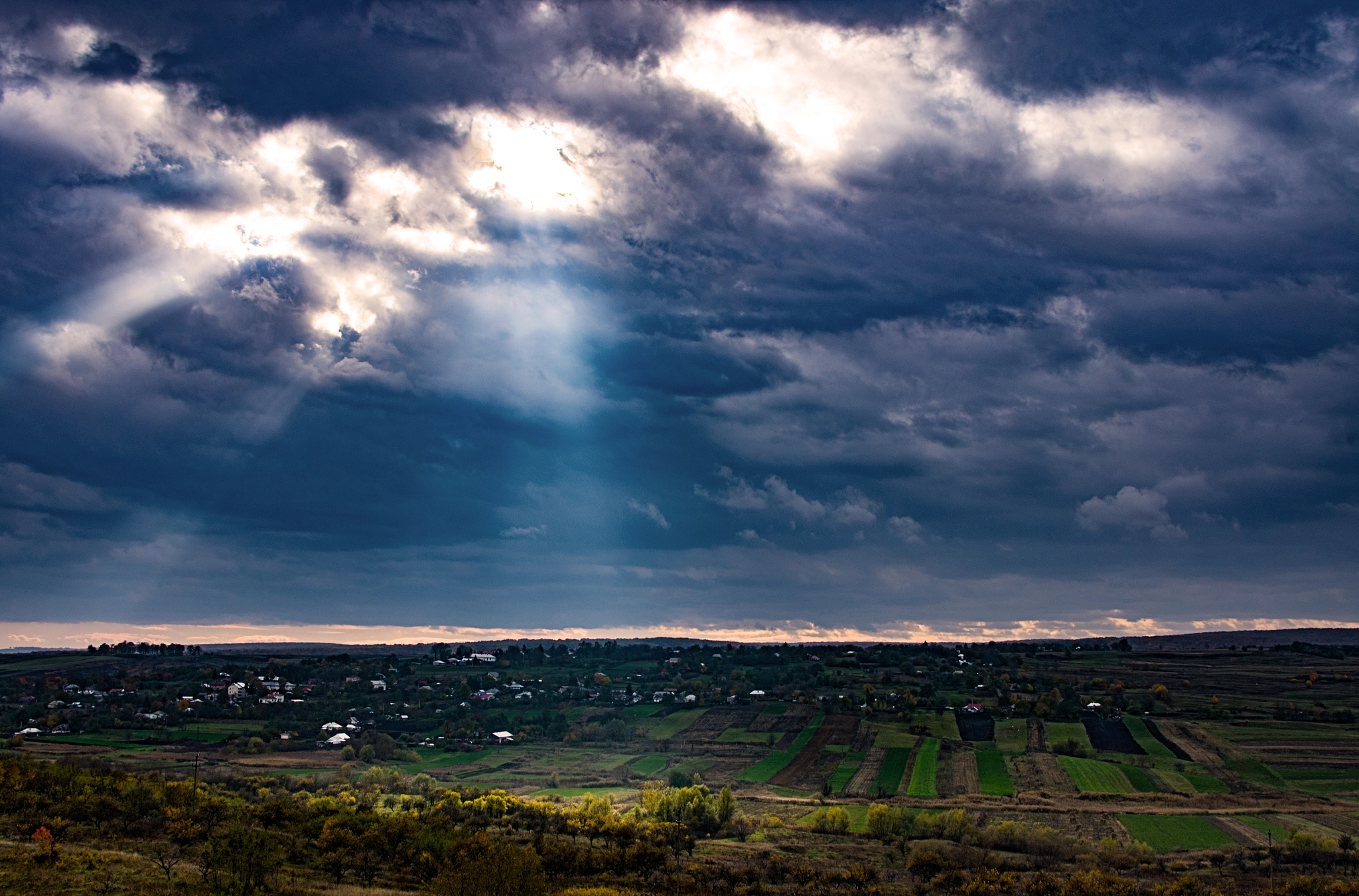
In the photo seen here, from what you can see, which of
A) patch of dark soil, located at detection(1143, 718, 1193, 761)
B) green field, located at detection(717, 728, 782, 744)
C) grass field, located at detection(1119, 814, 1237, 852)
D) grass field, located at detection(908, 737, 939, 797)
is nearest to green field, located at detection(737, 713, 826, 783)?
green field, located at detection(717, 728, 782, 744)

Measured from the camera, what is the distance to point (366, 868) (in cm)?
6919

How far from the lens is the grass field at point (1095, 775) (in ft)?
422

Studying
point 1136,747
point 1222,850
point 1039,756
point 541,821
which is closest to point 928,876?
point 1222,850

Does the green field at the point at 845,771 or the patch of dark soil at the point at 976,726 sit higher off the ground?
the patch of dark soil at the point at 976,726

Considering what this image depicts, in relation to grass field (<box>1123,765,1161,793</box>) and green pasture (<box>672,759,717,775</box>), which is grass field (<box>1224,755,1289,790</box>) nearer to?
grass field (<box>1123,765,1161,793</box>)

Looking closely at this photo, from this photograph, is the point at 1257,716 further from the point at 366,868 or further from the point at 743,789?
the point at 366,868

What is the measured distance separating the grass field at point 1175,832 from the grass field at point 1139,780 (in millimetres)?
15550

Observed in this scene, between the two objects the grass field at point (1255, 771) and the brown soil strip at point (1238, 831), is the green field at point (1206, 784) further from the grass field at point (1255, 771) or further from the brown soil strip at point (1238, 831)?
the brown soil strip at point (1238, 831)

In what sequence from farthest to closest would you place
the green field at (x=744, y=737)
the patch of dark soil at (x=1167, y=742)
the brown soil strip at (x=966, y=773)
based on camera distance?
the green field at (x=744, y=737) < the patch of dark soil at (x=1167, y=742) < the brown soil strip at (x=966, y=773)

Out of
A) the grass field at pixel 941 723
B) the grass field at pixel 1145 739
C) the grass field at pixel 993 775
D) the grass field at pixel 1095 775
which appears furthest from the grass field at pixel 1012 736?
the grass field at pixel 1145 739

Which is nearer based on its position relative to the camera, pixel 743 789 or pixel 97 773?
pixel 97 773

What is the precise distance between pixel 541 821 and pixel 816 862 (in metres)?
36.9

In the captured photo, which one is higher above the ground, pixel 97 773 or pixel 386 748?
pixel 97 773

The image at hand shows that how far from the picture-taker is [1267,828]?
104 metres
